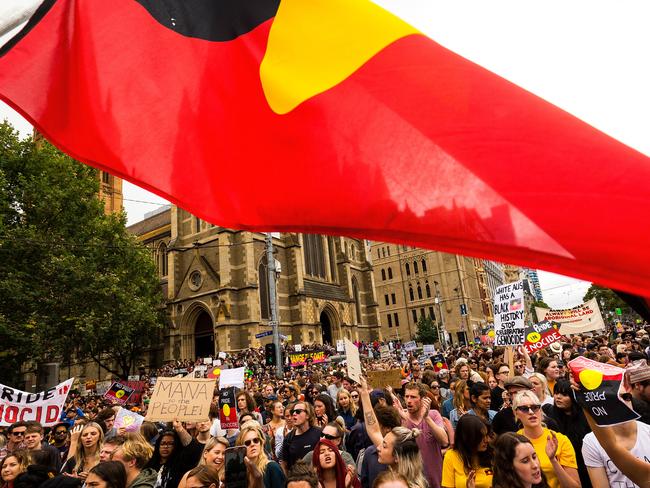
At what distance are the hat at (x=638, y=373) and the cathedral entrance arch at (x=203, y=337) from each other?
35.5m

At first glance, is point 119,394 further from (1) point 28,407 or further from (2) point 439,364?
(2) point 439,364

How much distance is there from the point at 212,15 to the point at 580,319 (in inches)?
776

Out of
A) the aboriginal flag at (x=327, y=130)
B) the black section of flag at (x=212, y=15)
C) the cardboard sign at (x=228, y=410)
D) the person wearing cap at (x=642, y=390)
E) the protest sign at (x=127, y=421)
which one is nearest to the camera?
the aboriginal flag at (x=327, y=130)

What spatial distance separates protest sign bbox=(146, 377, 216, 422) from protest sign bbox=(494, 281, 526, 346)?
20.1 ft

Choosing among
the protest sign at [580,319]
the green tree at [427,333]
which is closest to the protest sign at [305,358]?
the protest sign at [580,319]

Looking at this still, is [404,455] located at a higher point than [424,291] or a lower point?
lower

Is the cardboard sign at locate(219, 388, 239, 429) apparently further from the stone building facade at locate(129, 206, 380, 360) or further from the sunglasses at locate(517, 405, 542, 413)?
the stone building facade at locate(129, 206, 380, 360)

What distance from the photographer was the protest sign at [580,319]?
18.2 m

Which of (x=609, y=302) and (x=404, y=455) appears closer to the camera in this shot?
(x=404, y=455)

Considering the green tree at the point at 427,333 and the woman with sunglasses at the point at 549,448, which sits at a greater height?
the green tree at the point at 427,333

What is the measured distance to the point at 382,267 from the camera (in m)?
74.4

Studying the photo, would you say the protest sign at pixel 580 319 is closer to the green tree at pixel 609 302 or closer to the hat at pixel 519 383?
the hat at pixel 519 383

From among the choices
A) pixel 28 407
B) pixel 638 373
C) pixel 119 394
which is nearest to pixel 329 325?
pixel 119 394

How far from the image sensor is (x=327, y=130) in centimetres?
252
